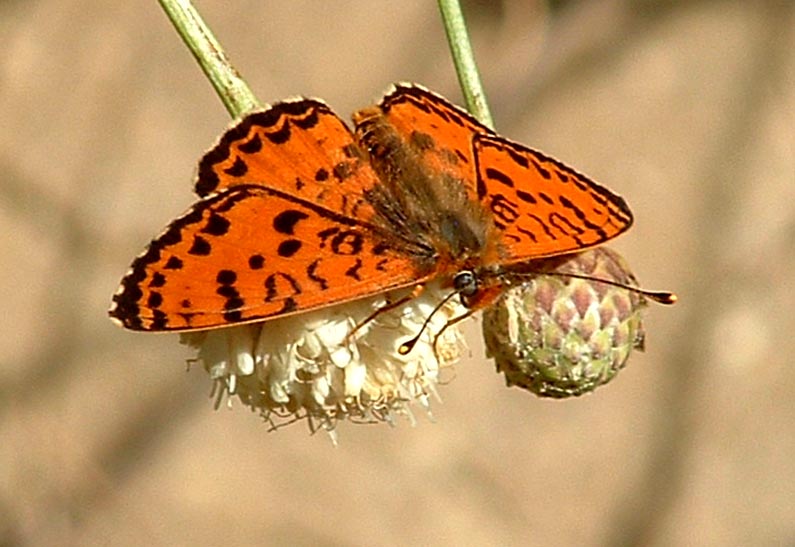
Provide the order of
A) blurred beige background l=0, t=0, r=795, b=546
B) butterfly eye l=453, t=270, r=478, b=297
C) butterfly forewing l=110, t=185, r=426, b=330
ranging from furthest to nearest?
1. blurred beige background l=0, t=0, r=795, b=546
2. butterfly eye l=453, t=270, r=478, b=297
3. butterfly forewing l=110, t=185, r=426, b=330

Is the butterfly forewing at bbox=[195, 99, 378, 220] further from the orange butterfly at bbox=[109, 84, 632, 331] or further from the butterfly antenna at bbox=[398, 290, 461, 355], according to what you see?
the butterfly antenna at bbox=[398, 290, 461, 355]

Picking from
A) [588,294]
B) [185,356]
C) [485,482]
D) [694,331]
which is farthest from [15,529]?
[588,294]

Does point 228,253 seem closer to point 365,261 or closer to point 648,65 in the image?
point 365,261

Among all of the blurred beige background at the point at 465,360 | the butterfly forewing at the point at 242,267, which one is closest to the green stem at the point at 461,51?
the butterfly forewing at the point at 242,267

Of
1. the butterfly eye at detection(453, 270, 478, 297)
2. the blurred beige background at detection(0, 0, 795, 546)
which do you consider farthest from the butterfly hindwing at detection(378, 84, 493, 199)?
the blurred beige background at detection(0, 0, 795, 546)

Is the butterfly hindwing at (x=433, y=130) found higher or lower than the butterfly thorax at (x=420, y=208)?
higher

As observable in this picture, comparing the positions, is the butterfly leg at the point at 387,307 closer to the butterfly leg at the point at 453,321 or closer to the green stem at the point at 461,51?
the butterfly leg at the point at 453,321

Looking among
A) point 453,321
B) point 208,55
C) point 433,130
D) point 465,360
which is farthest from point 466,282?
point 465,360
